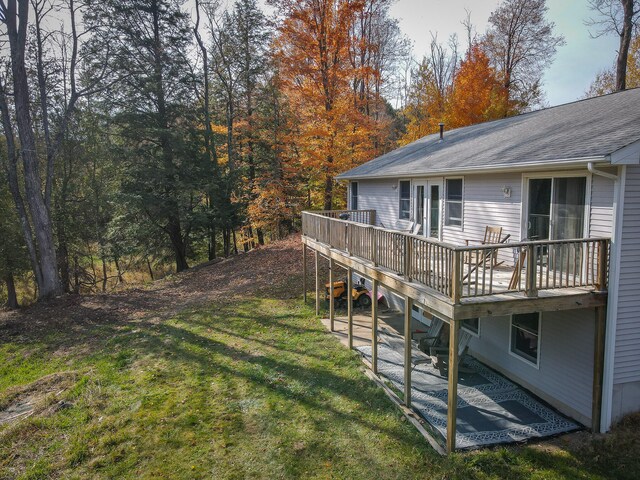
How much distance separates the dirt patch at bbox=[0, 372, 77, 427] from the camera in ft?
26.1

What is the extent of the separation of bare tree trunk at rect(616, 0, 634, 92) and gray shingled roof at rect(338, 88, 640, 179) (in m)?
10.4

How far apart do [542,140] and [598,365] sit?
4626mm

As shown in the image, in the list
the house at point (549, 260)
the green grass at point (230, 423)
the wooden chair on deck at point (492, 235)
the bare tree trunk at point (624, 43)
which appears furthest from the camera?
the bare tree trunk at point (624, 43)

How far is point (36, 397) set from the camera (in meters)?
8.65

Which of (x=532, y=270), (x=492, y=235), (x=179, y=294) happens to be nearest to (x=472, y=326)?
(x=492, y=235)

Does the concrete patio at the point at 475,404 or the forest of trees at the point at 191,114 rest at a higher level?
the forest of trees at the point at 191,114

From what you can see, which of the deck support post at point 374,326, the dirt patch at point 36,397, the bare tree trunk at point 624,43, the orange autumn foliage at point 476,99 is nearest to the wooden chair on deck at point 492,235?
the deck support post at point 374,326

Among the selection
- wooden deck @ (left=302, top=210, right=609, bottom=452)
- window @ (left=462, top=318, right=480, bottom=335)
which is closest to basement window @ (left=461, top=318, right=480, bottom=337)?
window @ (left=462, top=318, right=480, bottom=335)

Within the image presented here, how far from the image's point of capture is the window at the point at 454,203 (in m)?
10.8

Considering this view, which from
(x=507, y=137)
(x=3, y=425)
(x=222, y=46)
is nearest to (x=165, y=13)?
(x=222, y=46)

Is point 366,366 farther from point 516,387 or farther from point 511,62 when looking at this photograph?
point 511,62

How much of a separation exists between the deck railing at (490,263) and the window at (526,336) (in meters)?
1.08

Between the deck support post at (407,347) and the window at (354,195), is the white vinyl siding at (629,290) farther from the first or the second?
the window at (354,195)

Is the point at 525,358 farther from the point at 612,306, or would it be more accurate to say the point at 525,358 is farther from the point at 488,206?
the point at 488,206
